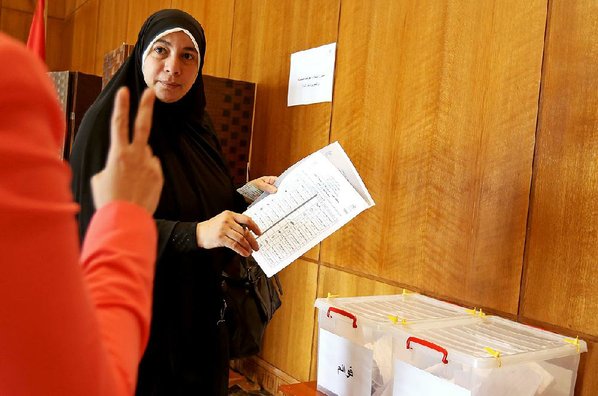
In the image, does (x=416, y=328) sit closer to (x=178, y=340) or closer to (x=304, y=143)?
(x=178, y=340)

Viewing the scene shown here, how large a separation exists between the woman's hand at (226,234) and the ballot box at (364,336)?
0.31m

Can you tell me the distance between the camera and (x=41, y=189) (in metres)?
0.42

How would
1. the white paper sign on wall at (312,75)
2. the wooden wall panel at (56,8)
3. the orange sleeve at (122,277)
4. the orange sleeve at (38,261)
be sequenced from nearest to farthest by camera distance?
the orange sleeve at (38,261) → the orange sleeve at (122,277) → the white paper sign on wall at (312,75) → the wooden wall panel at (56,8)

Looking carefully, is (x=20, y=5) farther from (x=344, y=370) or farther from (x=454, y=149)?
(x=344, y=370)

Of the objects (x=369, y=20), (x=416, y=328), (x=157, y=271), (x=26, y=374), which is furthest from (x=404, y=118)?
(x=26, y=374)

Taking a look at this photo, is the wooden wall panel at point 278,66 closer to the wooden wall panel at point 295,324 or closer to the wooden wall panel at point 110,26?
the wooden wall panel at point 295,324

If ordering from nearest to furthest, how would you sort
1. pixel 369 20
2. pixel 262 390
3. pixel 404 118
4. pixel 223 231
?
pixel 223 231 → pixel 404 118 → pixel 369 20 → pixel 262 390

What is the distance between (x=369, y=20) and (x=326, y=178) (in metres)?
0.86

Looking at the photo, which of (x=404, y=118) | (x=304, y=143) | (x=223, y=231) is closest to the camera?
(x=223, y=231)

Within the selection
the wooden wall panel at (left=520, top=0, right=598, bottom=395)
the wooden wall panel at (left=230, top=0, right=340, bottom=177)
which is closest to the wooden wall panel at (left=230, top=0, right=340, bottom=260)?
the wooden wall panel at (left=230, top=0, right=340, bottom=177)

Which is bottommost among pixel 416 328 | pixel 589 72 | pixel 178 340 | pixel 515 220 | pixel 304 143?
pixel 178 340

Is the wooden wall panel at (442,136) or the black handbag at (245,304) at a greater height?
the wooden wall panel at (442,136)

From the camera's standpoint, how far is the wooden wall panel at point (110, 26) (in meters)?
4.38

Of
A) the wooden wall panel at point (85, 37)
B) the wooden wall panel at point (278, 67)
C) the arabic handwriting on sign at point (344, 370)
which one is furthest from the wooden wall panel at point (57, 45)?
the arabic handwriting on sign at point (344, 370)
